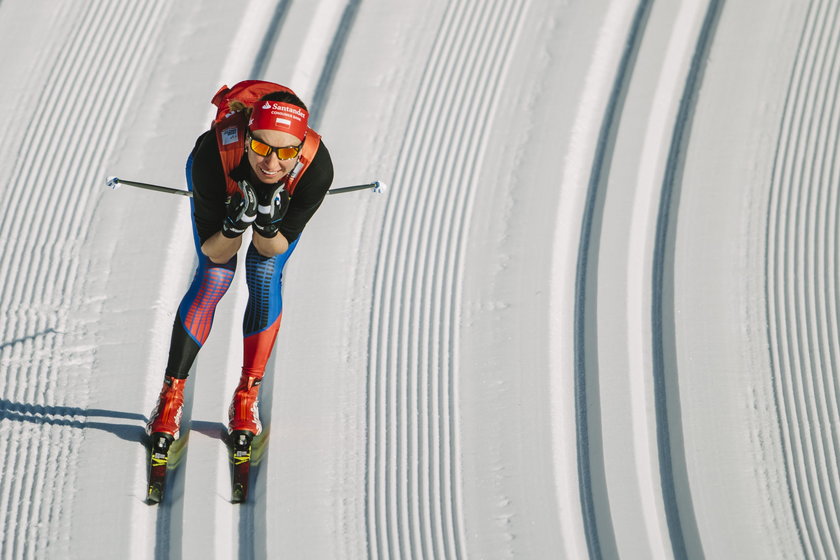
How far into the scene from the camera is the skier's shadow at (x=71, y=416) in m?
3.63

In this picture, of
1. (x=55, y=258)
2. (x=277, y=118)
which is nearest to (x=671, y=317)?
(x=277, y=118)

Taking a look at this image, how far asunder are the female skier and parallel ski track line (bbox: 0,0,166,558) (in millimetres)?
512

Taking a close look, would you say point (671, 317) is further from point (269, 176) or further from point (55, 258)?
point (55, 258)

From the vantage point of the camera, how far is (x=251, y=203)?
2758mm

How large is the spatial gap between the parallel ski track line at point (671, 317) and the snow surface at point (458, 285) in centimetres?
2

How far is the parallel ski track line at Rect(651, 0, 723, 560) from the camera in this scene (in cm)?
353

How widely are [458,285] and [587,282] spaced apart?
0.67 meters

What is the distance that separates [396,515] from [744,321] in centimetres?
198

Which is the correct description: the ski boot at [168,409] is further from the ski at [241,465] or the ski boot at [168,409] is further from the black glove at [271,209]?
the black glove at [271,209]

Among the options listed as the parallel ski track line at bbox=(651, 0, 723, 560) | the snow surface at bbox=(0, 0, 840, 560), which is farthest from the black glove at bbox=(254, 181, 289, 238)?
the parallel ski track line at bbox=(651, 0, 723, 560)

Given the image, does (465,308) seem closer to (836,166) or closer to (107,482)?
(107,482)

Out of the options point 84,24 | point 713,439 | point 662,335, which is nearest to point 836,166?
point 662,335

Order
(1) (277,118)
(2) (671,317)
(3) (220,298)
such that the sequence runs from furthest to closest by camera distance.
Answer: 1. (2) (671,317)
2. (3) (220,298)
3. (1) (277,118)

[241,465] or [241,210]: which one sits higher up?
[241,210]
